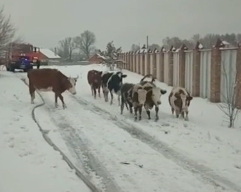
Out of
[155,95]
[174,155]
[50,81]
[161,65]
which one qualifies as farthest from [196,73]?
[174,155]

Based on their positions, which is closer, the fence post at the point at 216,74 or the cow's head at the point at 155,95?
the cow's head at the point at 155,95

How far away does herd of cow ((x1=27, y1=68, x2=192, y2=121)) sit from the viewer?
12.1 meters

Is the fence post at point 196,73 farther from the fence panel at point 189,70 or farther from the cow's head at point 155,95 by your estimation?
the cow's head at point 155,95

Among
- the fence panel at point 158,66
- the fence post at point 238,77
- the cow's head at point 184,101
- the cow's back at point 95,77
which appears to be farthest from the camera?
the fence panel at point 158,66

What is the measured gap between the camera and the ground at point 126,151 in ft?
20.2

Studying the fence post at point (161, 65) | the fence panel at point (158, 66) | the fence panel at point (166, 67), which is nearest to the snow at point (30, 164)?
the fence panel at point (166, 67)

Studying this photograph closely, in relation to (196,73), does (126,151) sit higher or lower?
lower

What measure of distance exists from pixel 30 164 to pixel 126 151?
6.89ft

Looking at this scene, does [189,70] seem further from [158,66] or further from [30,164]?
[30,164]

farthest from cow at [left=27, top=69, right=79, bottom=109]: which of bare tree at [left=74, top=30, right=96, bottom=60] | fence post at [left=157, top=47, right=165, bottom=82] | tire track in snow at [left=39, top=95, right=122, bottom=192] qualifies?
bare tree at [left=74, top=30, right=96, bottom=60]

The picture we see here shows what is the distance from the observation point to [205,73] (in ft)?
58.3

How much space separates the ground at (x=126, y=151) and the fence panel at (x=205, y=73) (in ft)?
14.2

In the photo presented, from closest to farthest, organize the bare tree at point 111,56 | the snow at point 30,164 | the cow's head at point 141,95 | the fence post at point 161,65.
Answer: the snow at point 30,164 → the cow's head at point 141,95 → the fence post at point 161,65 → the bare tree at point 111,56

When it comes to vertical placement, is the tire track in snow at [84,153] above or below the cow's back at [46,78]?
below
